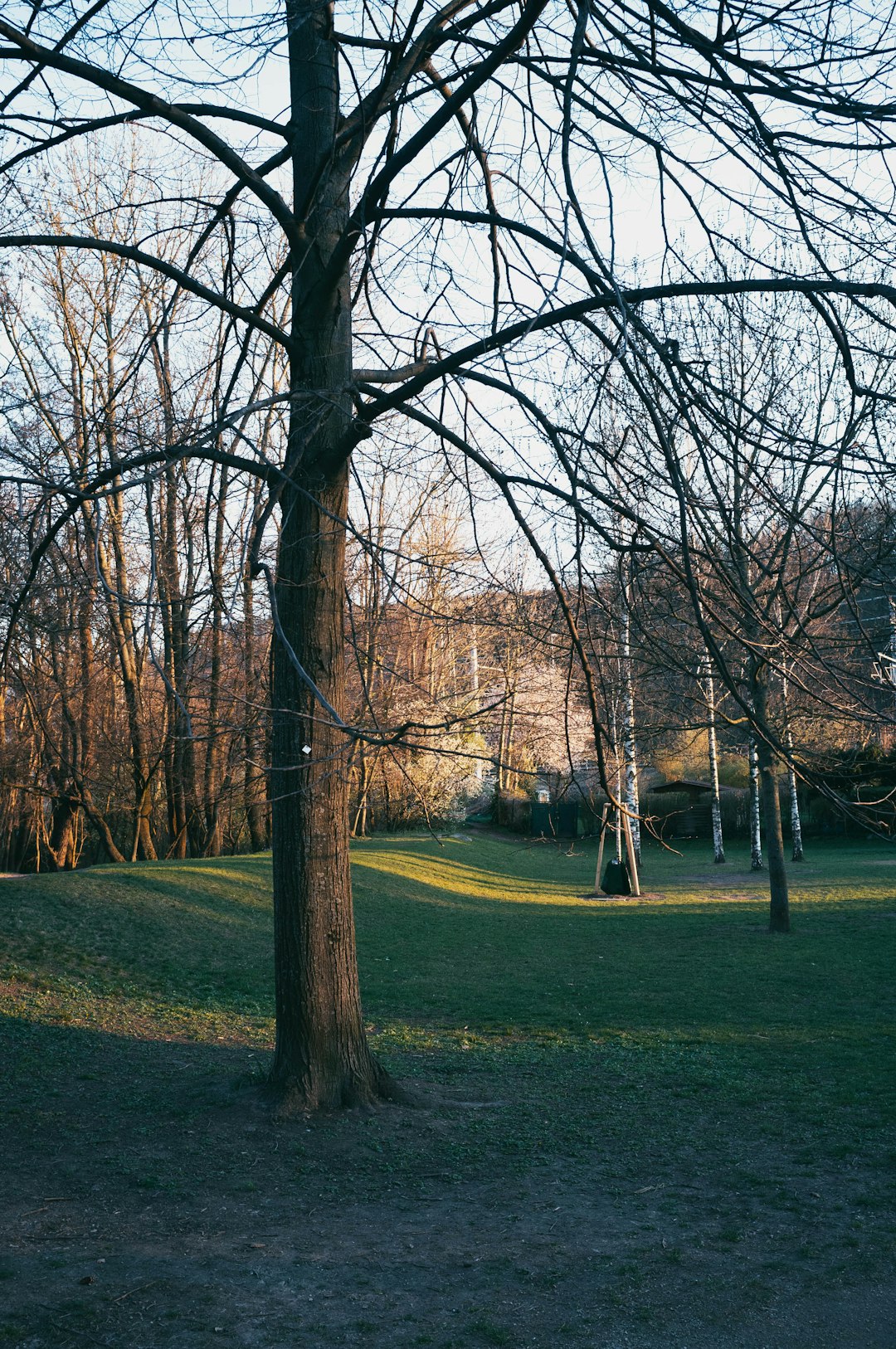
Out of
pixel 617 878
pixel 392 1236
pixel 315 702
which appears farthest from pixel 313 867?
pixel 617 878

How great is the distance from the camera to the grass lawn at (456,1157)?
3768 mm

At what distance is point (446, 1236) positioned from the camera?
446 centimetres

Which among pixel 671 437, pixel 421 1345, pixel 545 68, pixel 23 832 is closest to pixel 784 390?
pixel 545 68

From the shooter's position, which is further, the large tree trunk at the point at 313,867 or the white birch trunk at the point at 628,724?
the large tree trunk at the point at 313,867

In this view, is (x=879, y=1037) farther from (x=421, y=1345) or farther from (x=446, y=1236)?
(x=421, y=1345)

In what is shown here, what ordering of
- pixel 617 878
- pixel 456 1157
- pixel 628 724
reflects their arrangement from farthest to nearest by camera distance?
1. pixel 617 878
2. pixel 628 724
3. pixel 456 1157

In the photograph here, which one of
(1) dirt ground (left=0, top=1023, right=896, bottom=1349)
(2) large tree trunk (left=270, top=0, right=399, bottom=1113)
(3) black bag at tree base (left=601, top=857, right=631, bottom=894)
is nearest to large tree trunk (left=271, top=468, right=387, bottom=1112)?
(2) large tree trunk (left=270, top=0, right=399, bottom=1113)

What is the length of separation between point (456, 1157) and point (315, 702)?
2.46m

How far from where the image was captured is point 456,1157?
5.47 m

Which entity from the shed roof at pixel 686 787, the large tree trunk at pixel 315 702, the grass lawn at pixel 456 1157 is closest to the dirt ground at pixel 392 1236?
the grass lawn at pixel 456 1157

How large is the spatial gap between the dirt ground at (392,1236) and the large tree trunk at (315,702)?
39 cm

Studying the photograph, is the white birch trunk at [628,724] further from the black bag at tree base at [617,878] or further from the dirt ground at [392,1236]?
the dirt ground at [392,1236]

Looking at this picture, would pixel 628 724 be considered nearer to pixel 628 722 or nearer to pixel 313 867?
pixel 628 722

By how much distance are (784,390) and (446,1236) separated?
→ 10.8 m
